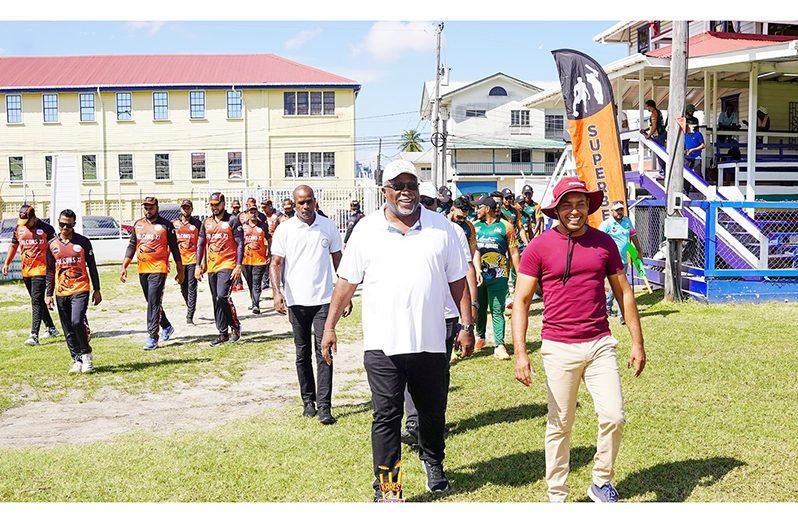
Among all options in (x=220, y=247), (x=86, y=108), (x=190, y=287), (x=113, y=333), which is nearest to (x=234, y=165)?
(x=86, y=108)

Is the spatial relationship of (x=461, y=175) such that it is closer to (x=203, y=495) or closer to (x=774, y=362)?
(x=774, y=362)

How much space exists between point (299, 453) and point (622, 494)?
2381 mm

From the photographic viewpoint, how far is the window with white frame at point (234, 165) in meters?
43.9

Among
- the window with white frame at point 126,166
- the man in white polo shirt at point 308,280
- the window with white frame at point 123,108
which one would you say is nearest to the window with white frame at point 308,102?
the window with white frame at point 123,108

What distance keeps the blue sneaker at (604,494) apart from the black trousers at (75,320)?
6.72m

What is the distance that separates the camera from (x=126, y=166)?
44250 mm

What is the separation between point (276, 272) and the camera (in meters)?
7.94

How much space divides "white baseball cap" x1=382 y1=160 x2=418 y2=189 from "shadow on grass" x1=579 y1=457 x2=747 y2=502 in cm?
228

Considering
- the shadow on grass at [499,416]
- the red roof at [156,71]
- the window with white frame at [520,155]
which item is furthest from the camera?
the window with white frame at [520,155]

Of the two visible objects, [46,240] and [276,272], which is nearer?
[276,272]

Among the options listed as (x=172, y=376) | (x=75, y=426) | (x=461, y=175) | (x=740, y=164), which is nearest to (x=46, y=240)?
(x=172, y=376)

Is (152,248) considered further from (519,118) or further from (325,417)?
(519,118)

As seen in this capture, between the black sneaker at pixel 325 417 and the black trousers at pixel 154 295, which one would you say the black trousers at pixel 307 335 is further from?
the black trousers at pixel 154 295

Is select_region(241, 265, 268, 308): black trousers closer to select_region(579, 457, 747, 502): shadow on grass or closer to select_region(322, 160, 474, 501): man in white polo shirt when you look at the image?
select_region(322, 160, 474, 501): man in white polo shirt
